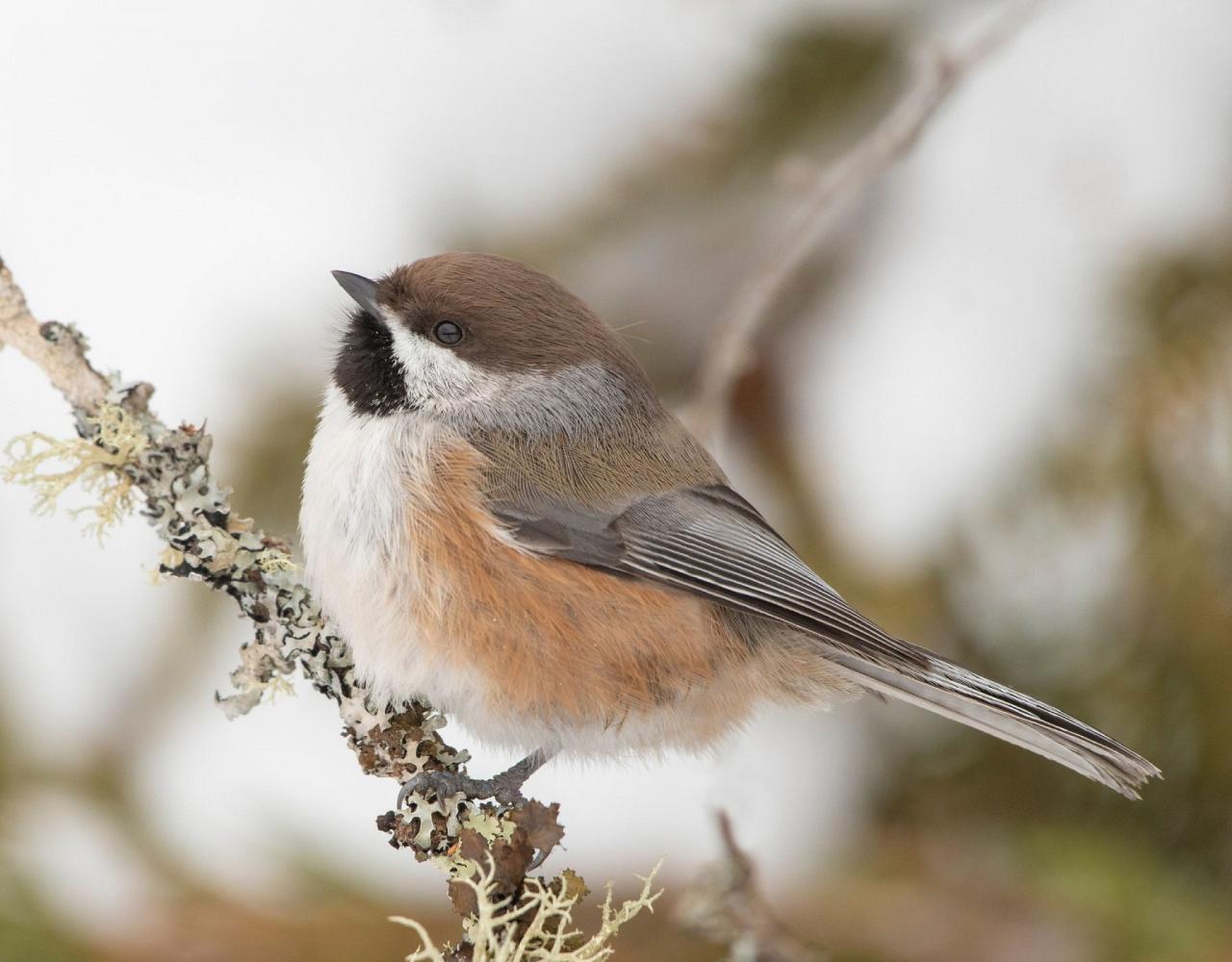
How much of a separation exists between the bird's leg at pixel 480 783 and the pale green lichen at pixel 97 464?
52 centimetres

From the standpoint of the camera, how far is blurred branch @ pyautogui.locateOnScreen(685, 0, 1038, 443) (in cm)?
218

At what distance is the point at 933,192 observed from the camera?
3686 millimetres

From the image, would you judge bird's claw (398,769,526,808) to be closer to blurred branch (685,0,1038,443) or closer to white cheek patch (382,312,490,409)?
white cheek patch (382,312,490,409)

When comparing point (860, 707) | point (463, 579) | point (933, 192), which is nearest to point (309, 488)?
point (463, 579)

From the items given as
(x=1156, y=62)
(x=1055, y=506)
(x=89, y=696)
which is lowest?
(x=89, y=696)

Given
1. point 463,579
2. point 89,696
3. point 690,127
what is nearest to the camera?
point 463,579

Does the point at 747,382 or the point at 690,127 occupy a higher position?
the point at 690,127

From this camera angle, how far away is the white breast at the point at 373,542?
1.84m

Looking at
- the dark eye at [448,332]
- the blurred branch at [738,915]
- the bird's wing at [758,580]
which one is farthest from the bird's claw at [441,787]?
the dark eye at [448,332]

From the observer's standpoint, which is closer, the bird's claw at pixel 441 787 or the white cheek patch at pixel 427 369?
the bird's claw at pixel 441 787

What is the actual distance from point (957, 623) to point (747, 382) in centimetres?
93

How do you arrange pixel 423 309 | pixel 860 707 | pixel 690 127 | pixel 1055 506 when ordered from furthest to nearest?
pixel 690 127 → pixel 860 707 → pixel 1055 506 → pixel 423 309

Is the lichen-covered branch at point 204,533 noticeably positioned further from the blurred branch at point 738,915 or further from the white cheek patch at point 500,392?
the white cheek patch at point 500,392

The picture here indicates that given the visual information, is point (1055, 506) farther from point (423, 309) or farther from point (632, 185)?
point (632, 185)
